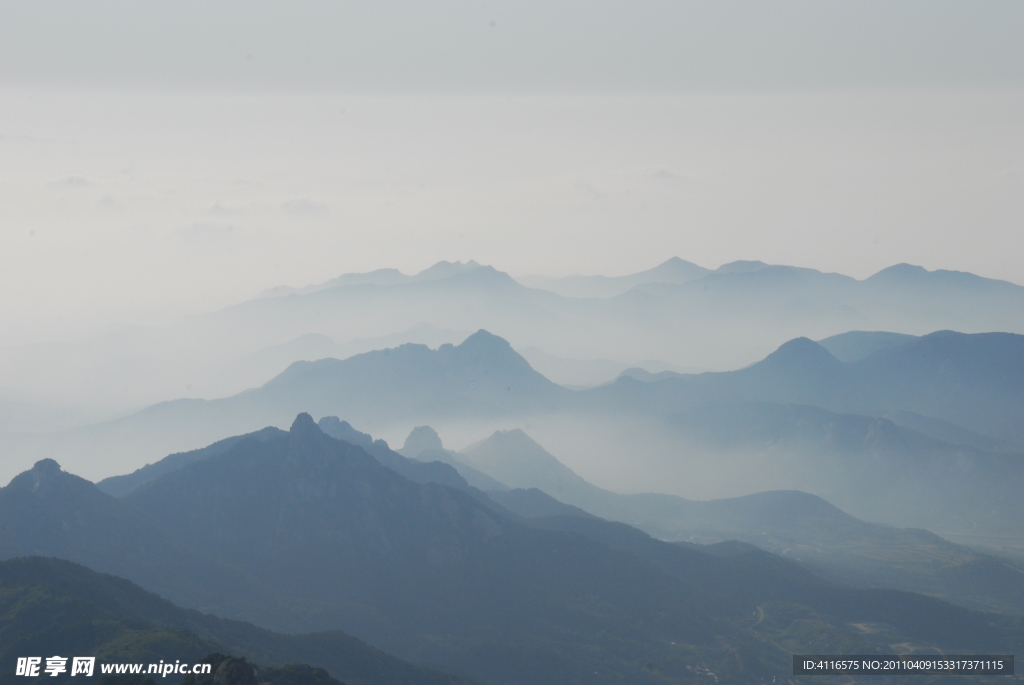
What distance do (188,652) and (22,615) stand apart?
37.7 metres

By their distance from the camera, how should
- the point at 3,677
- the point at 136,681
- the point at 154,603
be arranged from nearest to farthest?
1. the point at 136,681
2. the point at 3,677
3. the point at 154,603

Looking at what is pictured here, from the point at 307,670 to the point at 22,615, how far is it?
225ft

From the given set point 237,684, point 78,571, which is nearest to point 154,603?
point 78,571

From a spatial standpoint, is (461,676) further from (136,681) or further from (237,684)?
(237,684)

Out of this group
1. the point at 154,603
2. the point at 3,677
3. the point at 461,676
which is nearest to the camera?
the point at 3,677

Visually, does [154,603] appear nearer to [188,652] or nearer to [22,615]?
[22,615]

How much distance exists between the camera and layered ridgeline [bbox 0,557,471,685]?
14662cm

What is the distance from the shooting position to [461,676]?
199875mm

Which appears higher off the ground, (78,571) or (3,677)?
(78,571)

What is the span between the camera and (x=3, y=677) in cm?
14288

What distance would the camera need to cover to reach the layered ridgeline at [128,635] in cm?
14662

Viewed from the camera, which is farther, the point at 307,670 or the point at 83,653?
the point at 83,653

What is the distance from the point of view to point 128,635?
151375mm

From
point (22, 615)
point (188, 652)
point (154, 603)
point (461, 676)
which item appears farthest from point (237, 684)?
point (461, 676)
